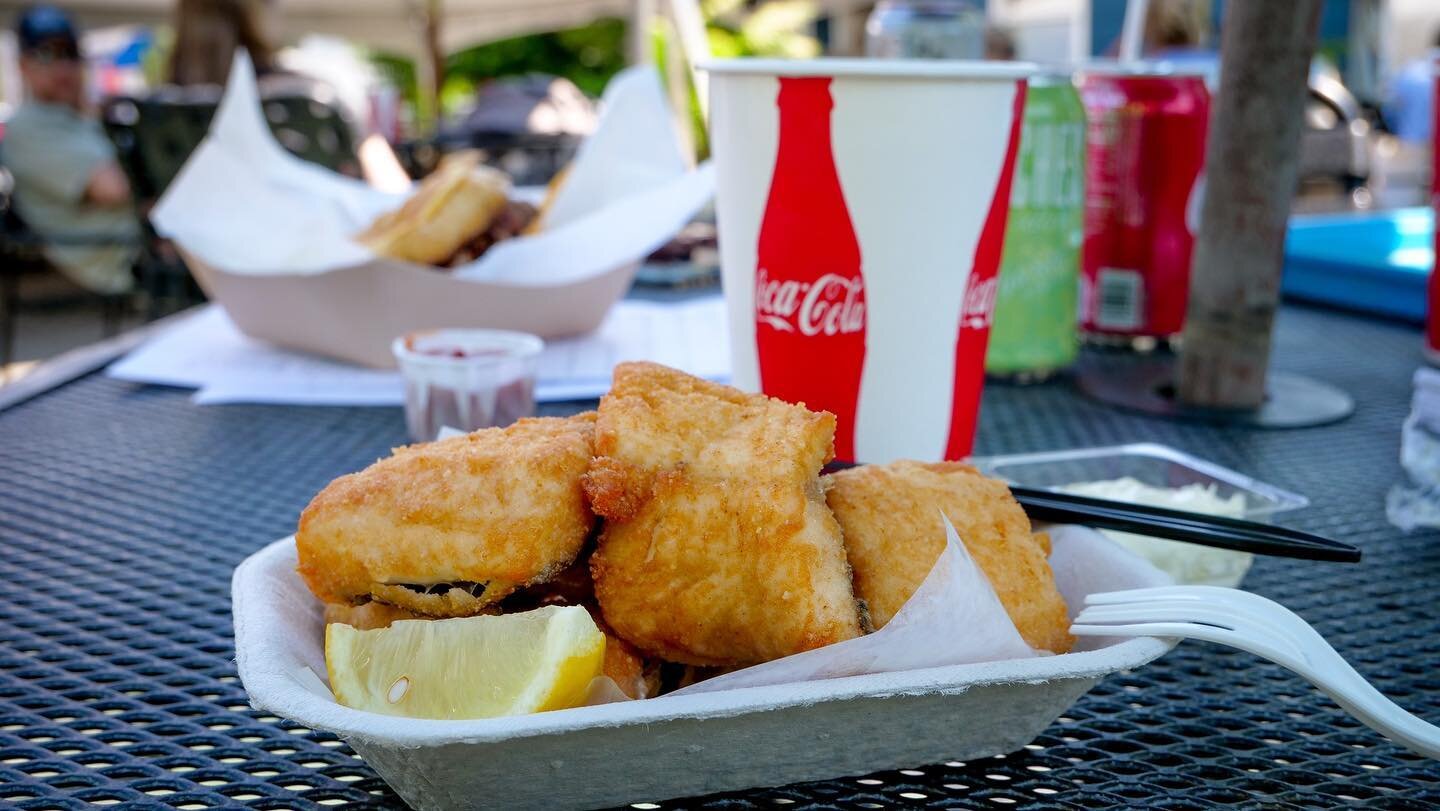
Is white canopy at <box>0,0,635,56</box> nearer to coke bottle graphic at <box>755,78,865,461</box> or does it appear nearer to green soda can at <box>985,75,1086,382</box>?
green soda can at <box>985,75,1086,382</box>

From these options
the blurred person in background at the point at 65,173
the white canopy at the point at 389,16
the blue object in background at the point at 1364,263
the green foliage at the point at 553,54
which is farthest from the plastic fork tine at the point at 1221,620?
the green foliage at the point at 553,54

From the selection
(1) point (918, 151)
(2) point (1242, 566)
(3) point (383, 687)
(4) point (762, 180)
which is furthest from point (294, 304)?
(2) point (1242, 566)

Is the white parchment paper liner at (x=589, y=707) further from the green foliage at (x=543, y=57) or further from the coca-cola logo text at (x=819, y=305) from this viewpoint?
the green foliage at (x=543, y=57)

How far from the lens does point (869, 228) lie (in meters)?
0.98

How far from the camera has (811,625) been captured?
2.04 feet

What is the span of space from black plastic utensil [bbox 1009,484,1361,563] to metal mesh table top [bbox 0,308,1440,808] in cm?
11

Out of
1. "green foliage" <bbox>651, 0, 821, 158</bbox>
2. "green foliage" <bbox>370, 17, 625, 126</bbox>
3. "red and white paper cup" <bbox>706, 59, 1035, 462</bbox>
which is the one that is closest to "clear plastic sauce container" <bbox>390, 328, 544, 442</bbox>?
"red and white paper cup" <bbox>706, 59, 1035, 462</bbox>

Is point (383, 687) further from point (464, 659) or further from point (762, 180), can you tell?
point (762, 180)

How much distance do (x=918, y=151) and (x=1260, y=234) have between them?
21.2 inches

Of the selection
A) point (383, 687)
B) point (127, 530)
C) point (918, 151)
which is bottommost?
point (127, 530)

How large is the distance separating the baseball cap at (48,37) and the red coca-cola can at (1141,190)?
17.5ft

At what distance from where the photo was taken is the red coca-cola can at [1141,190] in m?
1.52

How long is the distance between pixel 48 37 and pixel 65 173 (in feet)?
2.10

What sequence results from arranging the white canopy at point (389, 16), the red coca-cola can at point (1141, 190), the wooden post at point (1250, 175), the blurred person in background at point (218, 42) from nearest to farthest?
1. the wooden post at point (1250, 175)
2. the red coca-cola can at point (1141, 190)
3. the blurred person in background at point (218, 42)
4. the white canopy at point (389, 16)
